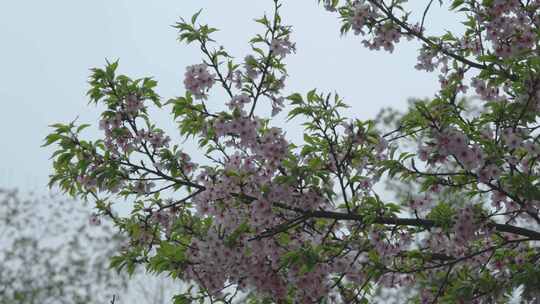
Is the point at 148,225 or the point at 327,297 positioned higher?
the point at 148,225

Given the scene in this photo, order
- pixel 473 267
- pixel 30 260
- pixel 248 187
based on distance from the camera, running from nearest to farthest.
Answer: pixel 248 187
pixel 473 267
pixel 30 260

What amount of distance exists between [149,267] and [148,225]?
36 centimetres

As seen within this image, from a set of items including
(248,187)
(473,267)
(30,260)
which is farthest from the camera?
(30,260)

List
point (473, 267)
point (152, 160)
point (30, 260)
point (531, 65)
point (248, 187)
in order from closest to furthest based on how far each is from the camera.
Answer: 1. point (531, 65)
2. point (248, 187)
3. point (152, 160)
4. point (473, 267)
5. point (30, 260)

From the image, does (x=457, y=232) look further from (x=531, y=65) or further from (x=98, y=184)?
(x=98, y=184)

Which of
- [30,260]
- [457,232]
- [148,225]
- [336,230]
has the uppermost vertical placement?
[30,260]

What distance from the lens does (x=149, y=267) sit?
5.13 meters

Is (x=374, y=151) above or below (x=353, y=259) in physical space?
above

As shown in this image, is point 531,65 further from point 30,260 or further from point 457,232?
point 30,260

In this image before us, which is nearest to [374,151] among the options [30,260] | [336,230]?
[336,230]

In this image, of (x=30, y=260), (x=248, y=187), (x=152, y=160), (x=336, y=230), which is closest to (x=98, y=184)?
(x=152, y=160)

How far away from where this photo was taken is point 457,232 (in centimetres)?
428

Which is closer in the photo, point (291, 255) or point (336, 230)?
point (291, 255)

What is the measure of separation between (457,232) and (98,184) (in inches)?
108
